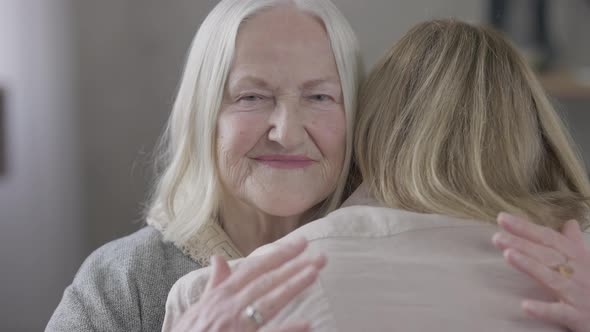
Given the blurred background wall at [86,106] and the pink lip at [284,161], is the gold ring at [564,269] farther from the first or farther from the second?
the blurred background wall at [86,106]

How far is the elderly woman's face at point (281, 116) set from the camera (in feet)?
4.64

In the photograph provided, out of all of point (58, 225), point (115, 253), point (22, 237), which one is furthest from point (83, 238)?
point (115, 253)

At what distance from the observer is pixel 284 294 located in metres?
1.00

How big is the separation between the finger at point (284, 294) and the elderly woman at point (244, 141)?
43cm

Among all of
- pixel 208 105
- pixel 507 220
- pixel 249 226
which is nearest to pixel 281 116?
pixel 208 105

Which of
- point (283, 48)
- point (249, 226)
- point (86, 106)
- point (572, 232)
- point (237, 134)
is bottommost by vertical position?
point (86, 106)

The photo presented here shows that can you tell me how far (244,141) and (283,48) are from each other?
0.18 m

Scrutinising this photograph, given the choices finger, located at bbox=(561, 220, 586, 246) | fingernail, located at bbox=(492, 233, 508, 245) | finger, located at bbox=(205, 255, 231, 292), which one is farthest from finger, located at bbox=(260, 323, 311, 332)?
finger, located at bbox=(561, 220, 586, 246)

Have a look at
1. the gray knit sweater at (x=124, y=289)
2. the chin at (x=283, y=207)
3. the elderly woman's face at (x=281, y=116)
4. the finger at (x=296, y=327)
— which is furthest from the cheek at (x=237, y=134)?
the finger at (x=296, y=327)

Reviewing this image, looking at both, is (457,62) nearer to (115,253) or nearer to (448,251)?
(448,251)

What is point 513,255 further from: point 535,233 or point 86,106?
point 86,106

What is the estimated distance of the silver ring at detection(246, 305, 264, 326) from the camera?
3.32ft

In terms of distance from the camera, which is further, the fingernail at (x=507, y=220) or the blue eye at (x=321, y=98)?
the blue eye at (x=321, y=98)

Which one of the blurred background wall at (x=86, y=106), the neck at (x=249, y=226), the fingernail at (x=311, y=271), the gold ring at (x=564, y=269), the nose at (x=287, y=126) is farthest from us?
the blurred background wall at (x=86, y=106)
